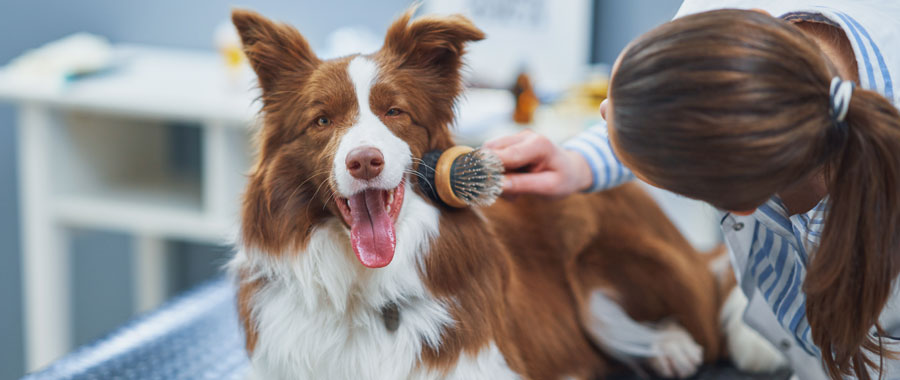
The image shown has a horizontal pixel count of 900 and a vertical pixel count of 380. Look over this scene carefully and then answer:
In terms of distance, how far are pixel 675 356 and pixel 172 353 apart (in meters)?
0.83

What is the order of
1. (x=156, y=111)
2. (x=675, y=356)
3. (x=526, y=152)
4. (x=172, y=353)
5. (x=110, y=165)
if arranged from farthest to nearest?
1. (x=110, y=165)
2. (x=156, y=111)
3. (x=172, y=353)
4. (x=675, y=356)
5. (x=526, y=152)

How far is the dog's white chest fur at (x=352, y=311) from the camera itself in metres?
0.95

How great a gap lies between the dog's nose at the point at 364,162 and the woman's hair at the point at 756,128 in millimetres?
→ 249

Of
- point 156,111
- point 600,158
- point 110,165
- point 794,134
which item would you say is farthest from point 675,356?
point 110,165

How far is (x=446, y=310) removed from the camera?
3.17 feet

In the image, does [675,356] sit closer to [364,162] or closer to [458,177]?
[458,177]

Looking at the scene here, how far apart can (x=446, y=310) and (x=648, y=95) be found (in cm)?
35

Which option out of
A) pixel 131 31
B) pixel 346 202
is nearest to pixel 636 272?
pixel 346 202

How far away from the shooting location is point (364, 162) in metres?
0.86

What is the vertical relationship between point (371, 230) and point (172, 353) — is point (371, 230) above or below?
above

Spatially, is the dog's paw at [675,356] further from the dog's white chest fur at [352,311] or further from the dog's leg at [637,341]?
the dog's white chest fur at [352,311]

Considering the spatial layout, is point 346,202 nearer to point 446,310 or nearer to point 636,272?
point 446,310

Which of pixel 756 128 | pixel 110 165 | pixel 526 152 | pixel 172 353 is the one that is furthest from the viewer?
pixel 110 165

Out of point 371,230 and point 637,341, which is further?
point 637,341
